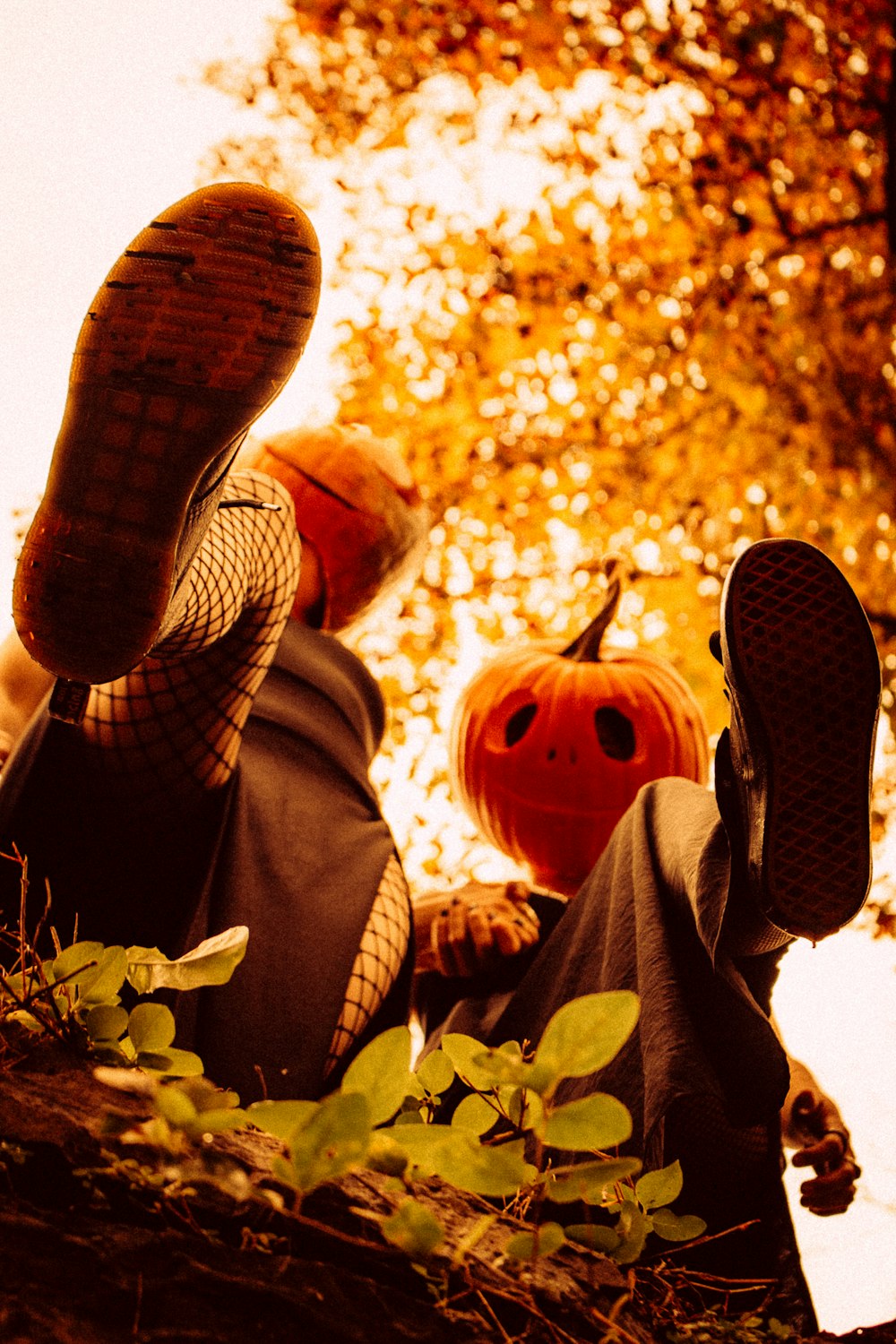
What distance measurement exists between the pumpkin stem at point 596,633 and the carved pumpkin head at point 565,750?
10 millimetres

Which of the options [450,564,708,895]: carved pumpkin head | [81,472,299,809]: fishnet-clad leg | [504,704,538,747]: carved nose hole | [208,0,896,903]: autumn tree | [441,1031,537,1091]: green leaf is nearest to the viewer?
[441,1031,537,1091]: green leaf

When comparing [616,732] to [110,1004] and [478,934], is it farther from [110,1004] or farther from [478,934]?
[110,1004]

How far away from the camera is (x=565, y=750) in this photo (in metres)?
2.32

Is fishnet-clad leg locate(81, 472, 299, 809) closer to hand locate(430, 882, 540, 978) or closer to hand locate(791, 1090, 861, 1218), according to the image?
hand locate(430, 882, 540, 978)

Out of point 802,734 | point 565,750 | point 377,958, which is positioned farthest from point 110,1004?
point 565,750

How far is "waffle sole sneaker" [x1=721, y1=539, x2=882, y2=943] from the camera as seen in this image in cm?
105

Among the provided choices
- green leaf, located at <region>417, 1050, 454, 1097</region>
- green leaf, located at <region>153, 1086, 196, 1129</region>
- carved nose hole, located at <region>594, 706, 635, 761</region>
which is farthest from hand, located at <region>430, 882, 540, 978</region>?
green leaf, located at <region>153, 1086, 196, 1129</region>

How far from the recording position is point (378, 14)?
489 cm

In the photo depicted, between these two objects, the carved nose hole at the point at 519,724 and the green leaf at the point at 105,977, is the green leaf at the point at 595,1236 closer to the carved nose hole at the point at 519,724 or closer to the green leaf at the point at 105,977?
the green leaf at the point at 105,977

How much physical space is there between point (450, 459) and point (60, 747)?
12.1ft

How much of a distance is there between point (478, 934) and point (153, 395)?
1108 mm

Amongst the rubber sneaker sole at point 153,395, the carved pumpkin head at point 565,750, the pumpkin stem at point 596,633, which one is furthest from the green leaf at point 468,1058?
the pumpkin stem at point 596,633

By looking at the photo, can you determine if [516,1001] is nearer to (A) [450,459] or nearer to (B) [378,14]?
(A) [450,459]

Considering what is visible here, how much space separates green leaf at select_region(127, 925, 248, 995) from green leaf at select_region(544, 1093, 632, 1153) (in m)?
0.25
